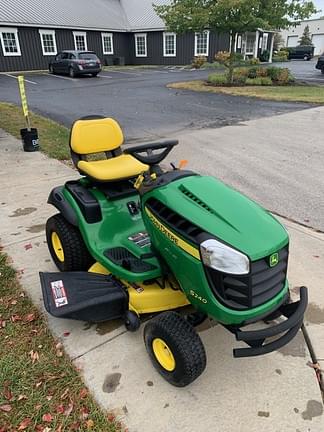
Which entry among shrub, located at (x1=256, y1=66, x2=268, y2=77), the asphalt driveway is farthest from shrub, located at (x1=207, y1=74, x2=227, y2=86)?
the asphalt driveway

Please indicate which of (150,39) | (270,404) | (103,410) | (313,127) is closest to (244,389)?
(270,404)

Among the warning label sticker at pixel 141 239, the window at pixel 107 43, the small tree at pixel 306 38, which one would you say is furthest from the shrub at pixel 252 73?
the small tree at pixel 306 38

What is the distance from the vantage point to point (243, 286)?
1.75m

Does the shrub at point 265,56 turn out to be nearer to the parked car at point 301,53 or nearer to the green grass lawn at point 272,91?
the parked car at point 301,53

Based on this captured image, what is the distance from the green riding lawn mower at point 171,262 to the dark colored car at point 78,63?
64.5ft

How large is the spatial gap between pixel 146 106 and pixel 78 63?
10934 mm

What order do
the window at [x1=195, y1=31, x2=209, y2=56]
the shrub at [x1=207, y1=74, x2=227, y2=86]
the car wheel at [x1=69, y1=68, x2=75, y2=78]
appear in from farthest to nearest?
the window at [x1=195, y1=31, x2=209, y2=56] → the car wheel at [x1=69, y1=68, x2=75, y2=78] → the shrub at [x1=207, y1=74, x2=227, y2=86]

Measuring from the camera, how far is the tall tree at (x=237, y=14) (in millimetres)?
14290

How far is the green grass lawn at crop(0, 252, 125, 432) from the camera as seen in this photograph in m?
1.86

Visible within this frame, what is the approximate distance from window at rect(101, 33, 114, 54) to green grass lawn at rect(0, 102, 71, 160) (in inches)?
805

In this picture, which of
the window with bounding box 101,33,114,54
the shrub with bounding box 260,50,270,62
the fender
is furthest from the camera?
the shrub with bounding box 260,50,270,62

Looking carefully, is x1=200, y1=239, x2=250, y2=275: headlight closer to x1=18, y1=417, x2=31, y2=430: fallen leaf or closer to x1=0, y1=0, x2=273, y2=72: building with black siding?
x1=18, y1=417, x2=31, y2=430: fallen leaf

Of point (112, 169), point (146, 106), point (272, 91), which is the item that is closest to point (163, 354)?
point (112, 169)

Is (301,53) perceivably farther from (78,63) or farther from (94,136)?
(94,136)
